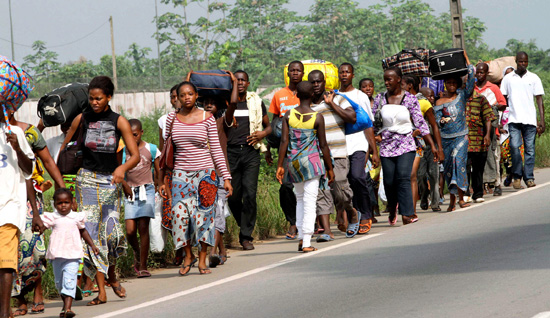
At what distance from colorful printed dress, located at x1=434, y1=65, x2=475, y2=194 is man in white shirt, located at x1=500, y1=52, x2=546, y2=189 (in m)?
2.66

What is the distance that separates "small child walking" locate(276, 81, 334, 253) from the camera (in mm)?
10211

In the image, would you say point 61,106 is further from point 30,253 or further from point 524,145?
point 524,145

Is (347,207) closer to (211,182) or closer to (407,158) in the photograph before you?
(407,158)

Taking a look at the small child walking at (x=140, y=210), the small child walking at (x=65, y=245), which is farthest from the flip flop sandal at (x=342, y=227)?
the small child walking at (x=65, y=245)

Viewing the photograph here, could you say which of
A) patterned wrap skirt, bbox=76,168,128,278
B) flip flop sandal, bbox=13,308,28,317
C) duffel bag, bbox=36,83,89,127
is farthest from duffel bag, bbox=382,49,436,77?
flip flop sandal, bbox=13,308,28,317

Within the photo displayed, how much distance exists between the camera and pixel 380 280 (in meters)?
7.82

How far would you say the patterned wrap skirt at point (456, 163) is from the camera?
1291 cm

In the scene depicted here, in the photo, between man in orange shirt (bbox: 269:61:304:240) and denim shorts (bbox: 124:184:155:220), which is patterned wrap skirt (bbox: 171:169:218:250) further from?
man in orange shirt (bbox: 269:61:304:240)

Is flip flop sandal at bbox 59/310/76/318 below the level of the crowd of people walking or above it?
below

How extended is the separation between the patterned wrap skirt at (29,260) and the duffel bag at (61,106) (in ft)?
3.84

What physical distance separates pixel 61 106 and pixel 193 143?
51.8 inches

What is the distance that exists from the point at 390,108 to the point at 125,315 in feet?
19.1

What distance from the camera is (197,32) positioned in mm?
75875

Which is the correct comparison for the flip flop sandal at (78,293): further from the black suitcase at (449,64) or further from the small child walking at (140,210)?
the black suitcase at (449,64)
